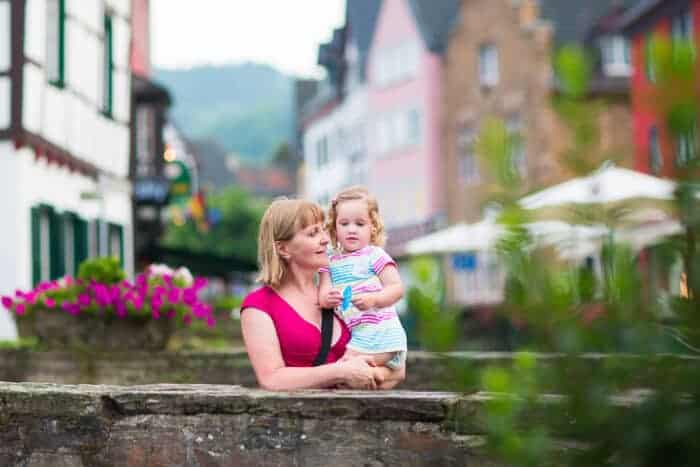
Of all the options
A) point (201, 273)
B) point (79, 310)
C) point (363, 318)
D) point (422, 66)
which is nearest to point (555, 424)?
point (363, 318)

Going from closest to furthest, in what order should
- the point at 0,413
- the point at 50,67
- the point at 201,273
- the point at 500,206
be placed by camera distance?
the point at 500,206, the point at 0,413, the point at 50,67, the point at 201,273

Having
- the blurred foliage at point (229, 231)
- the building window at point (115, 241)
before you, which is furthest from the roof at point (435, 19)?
the building window at point (115, 241)

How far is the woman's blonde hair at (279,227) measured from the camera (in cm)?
495

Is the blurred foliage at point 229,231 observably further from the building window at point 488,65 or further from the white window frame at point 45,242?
the white window frame at point 45,242

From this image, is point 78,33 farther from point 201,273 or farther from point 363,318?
point 363,318

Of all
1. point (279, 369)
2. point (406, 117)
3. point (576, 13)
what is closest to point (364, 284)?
point (279, 369)

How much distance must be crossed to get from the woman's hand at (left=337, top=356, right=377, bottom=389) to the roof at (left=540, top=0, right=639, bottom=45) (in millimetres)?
45088

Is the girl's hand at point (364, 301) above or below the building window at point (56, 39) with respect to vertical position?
below

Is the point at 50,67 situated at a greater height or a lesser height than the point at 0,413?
greater

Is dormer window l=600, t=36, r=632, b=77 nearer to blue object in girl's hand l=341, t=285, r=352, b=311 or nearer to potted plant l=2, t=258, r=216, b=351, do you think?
potted plant l=2, t=258, r=216, b=351

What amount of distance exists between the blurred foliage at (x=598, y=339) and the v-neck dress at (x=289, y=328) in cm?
294

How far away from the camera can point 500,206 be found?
1.82m

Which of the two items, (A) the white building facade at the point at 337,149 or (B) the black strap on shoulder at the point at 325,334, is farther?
(A) the white building facade at the point at 337,149

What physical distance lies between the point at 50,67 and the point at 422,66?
34.2 m
